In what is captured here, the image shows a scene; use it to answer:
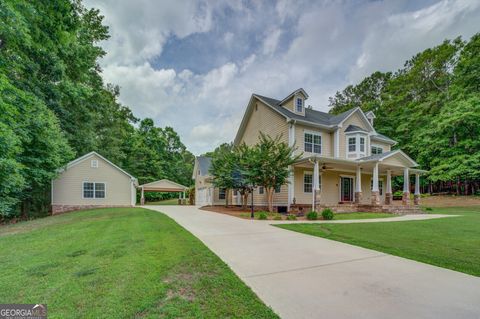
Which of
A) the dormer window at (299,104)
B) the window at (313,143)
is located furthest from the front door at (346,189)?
the dormer window at (299,104)

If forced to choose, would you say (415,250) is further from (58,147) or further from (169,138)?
(169,138)

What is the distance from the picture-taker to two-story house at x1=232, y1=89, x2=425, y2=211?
1515cm

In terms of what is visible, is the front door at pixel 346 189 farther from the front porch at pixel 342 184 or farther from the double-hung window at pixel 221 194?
the double-hung window at pixel 221 194

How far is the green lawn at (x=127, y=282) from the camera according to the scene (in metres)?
2.55

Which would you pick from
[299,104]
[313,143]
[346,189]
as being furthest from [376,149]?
[299,104]

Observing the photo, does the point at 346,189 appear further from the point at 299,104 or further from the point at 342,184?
the point at 299,104

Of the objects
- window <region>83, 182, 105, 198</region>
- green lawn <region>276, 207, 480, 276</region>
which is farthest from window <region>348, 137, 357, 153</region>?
window <region>83, 182, 105, 198</region>

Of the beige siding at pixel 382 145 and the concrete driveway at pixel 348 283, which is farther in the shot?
the beige siding at pixel 382 145

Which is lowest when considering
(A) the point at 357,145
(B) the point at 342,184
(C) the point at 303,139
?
(B) the point at 342,184

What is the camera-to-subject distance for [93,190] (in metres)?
19.3

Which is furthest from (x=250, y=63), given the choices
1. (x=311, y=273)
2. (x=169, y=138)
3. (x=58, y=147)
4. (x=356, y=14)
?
(x=169, y=138)

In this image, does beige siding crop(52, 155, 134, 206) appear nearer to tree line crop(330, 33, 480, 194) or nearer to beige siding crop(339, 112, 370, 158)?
beige siding crop(339, 112, 370, 158)

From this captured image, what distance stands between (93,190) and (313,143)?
18.6m

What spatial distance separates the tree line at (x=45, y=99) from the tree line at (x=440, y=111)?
29.4 m
